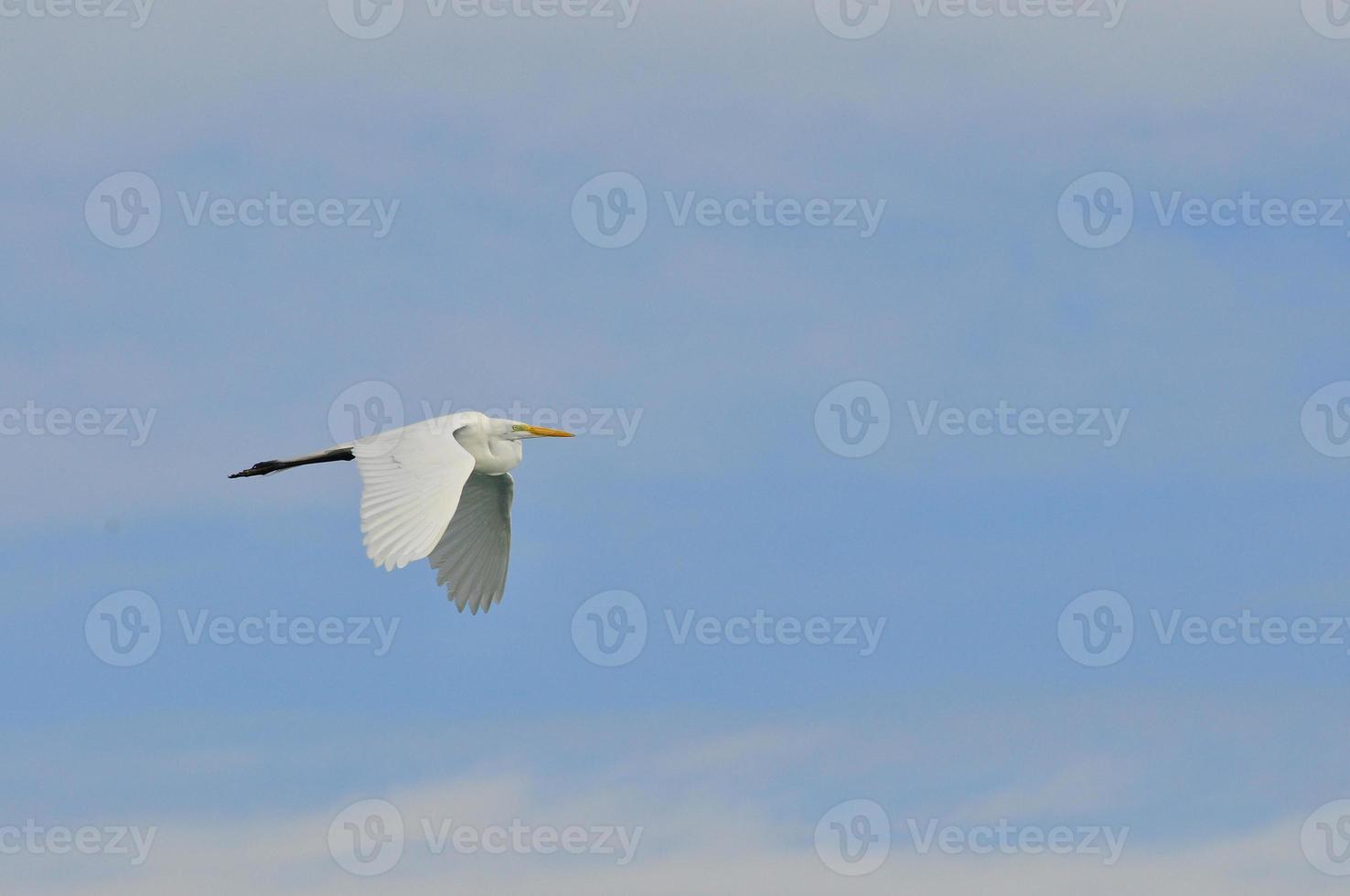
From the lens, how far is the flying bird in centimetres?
2420

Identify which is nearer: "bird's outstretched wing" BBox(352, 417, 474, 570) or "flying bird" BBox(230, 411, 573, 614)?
"bird's outstretched wing" BBox(352, 417, 474, 570)

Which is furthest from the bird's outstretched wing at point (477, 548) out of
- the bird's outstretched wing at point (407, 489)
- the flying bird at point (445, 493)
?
the bird's outstretched wing at point (407, 489)

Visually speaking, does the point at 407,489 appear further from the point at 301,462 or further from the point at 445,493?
the point at 301,462

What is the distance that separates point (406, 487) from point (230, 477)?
677 cm

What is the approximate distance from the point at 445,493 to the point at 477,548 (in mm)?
6322

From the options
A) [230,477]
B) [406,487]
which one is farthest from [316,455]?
[406,487]

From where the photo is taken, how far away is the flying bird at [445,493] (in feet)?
79.4

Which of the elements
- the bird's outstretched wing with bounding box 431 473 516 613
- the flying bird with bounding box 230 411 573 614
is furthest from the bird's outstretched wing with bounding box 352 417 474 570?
the bird's outstretched wing with bounding box 431 473 516 613

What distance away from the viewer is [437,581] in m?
31.4

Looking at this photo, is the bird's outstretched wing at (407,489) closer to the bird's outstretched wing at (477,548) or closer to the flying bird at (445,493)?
the flying bird at (445,493)

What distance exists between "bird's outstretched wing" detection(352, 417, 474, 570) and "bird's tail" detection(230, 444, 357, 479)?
3.95 ft

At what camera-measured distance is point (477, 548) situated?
1238 inches

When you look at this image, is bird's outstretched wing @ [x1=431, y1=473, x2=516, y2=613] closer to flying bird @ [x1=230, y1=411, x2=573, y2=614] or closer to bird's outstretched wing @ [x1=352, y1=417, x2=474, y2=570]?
flying bird @ [x1=230, y1=411, x2=573, y2=614]

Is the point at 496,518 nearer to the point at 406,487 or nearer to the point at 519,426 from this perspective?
the point at 519,426
